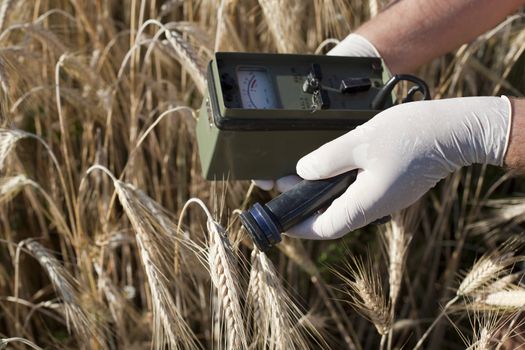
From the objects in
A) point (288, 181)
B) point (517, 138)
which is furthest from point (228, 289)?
point (517, 138)

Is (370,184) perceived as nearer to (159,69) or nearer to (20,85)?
(159,69)

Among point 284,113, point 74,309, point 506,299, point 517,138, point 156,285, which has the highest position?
point 284,113

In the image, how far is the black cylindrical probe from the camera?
135 cm

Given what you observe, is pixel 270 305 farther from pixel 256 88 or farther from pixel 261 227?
pixel 256 88

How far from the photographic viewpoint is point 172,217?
2098mm

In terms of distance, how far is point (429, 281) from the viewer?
6.98 feet

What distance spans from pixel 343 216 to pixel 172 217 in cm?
81

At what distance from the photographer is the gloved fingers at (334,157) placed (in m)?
1.45

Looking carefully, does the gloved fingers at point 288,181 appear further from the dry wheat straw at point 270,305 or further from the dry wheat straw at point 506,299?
the dry wheat straw at point 506,299

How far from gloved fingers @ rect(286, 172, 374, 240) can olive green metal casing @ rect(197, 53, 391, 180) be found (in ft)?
0.53

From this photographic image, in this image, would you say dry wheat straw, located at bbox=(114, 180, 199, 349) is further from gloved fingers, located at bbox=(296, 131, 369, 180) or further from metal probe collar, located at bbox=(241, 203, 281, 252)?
gloved fingers, located at bbox=(296, 131, 369, 180)

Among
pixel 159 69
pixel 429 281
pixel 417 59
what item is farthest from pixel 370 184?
pixel 159 69

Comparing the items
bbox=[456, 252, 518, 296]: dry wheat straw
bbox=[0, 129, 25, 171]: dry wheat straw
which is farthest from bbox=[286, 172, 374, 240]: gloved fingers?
bbox=[0, 129, 25, 171]: dry wheat straw

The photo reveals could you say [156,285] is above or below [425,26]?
below
